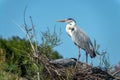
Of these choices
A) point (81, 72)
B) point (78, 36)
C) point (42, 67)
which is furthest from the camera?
point (78, 36)

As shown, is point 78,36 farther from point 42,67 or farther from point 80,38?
point 42,67

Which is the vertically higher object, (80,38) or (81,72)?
(80,38)

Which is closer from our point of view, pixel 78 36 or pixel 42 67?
pixel 42 67

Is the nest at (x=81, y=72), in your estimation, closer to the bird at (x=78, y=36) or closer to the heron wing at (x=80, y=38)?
the bird at (x=78, y=36)

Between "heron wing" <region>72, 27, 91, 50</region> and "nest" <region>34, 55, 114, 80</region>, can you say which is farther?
"heron wing" <region>72, 27, 91, 50</region>

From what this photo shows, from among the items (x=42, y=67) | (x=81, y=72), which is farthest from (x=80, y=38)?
(x=42, y=67)

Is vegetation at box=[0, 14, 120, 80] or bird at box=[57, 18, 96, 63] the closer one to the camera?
vegetation at box=[0, 14, 120, 80]

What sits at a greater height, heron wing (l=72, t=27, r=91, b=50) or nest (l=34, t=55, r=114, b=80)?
heron wing (l=72, t=27, r=91, b=50)

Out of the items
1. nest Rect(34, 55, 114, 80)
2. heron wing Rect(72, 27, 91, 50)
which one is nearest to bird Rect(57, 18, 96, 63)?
heron wing Rect(72, 27, 91, 50)

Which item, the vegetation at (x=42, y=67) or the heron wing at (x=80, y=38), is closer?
the vegetation at (x=42, y=67)

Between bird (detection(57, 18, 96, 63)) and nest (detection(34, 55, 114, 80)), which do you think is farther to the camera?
bird (detection(57, 18, 96, 63))

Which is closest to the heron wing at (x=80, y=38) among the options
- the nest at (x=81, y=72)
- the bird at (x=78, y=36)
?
the bird at (x=78, y=36)

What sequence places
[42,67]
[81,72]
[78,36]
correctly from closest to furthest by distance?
1. [42,67]
2. [81,72]
3. [78,36]

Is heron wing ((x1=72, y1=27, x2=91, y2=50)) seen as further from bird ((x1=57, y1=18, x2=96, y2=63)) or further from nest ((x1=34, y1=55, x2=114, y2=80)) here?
nest ((x1=34, y1=55, x2=114, y2=80))
